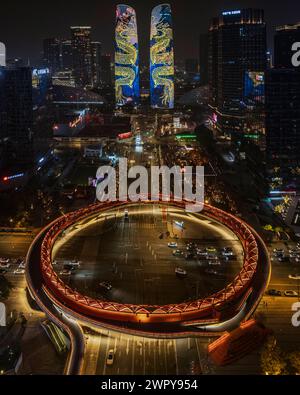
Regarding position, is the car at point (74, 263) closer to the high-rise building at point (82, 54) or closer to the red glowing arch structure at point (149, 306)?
the red glowing arch structure at point (149, 306)

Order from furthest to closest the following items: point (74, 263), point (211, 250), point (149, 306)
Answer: point (211, 250), point (74, 263), point (149, 306)

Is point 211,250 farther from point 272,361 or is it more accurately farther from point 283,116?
point 283,116

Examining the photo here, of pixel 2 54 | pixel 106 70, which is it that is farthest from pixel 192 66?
pixel 2 54

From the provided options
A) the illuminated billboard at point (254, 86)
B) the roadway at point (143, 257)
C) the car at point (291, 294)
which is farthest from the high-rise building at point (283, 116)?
the car at point (291, 294)

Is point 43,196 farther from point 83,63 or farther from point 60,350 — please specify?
point 83,63

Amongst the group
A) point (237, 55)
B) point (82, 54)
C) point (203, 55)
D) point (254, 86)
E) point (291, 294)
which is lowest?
point (291, 294)

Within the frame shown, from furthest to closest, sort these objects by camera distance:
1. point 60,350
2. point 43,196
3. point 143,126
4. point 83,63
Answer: point 83,63 < point 143,126 < point 43,196 < point 60,350
